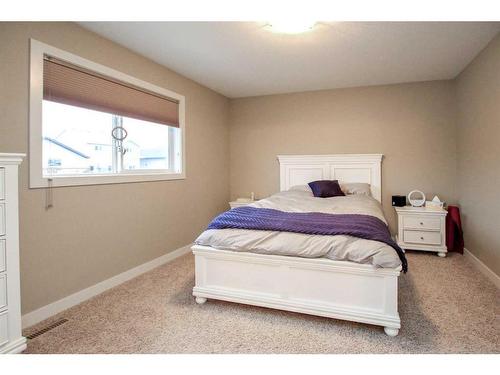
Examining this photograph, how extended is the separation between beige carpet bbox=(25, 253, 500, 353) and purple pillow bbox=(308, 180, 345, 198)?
138cm

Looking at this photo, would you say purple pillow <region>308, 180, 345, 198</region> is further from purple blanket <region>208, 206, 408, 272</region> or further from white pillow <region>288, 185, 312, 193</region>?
purple blanket <region>208, 206, 408, 272</region>

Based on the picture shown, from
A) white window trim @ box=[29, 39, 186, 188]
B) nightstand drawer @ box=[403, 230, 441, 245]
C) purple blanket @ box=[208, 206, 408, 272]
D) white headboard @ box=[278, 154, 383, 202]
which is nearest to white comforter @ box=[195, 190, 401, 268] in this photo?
purple blanket @ box=[208, 206, 408, 272]

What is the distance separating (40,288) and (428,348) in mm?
2607

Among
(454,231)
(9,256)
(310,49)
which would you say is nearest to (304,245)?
(9,256)

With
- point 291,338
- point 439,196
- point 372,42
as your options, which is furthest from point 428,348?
point 439,196

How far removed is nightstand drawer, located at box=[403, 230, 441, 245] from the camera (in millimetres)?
3514

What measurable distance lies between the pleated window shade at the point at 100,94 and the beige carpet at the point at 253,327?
5.44 ft

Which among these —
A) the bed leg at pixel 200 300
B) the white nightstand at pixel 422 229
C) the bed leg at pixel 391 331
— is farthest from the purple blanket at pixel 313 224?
the white nightstand at pixel 422 229

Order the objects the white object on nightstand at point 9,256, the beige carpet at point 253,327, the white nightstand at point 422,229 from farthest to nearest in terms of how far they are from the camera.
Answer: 1. the white nightstand at point 422,229
2. the beige carpet at point 253,327
3. the white object on nightstand at point 9,256

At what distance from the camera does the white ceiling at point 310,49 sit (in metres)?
2.40

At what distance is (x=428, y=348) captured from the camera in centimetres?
171

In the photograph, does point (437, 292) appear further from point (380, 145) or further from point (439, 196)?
point (380, 145)

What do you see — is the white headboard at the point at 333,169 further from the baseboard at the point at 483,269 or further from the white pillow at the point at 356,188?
the baseboard at the point at 483,269
